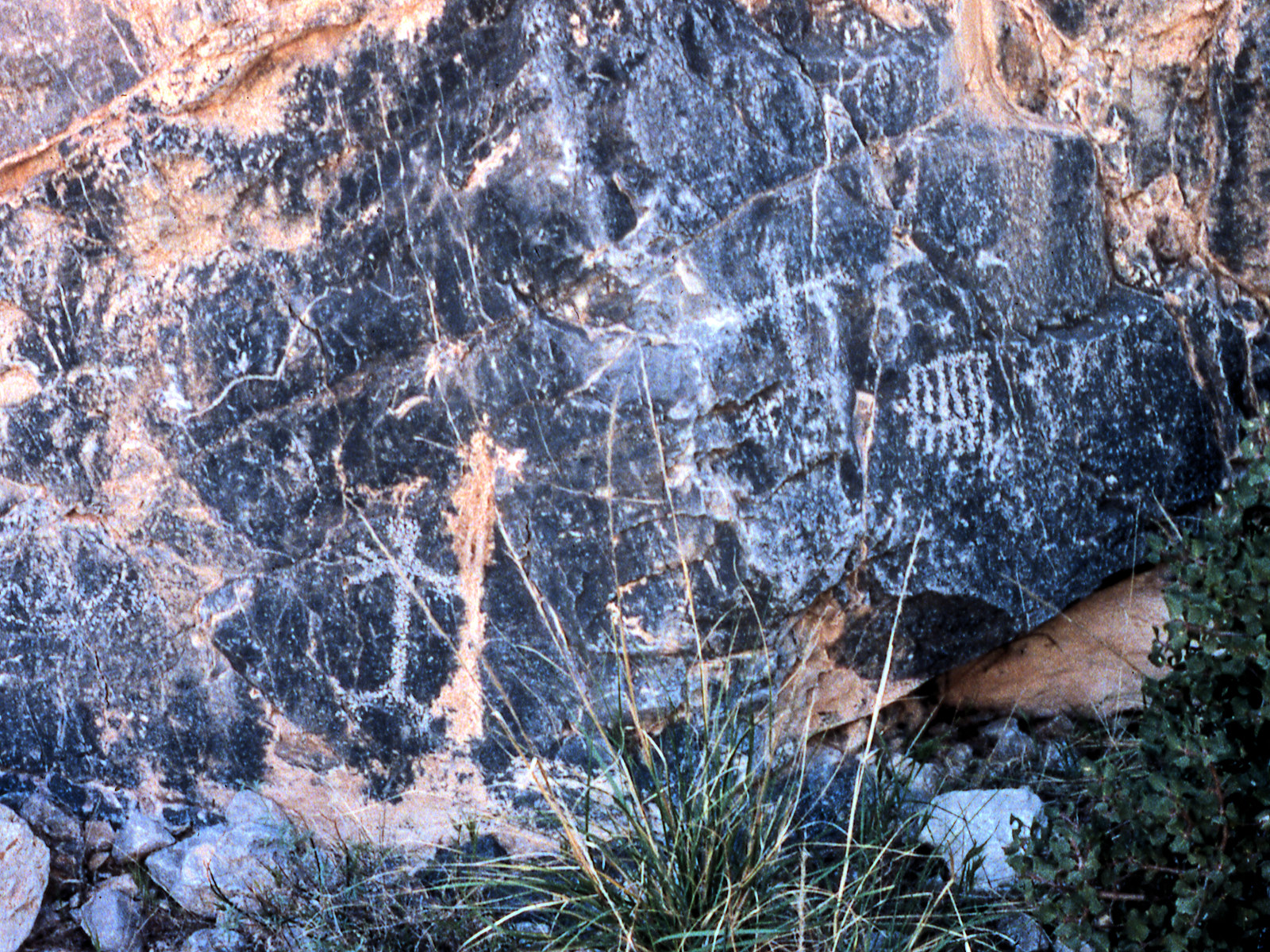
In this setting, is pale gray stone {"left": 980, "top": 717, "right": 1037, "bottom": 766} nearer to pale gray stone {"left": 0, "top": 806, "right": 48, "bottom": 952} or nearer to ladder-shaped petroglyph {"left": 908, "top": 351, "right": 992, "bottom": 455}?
ladder-shaped petroglyph {"left": 908, "top": 351, "right": 992, "bottom": 455}

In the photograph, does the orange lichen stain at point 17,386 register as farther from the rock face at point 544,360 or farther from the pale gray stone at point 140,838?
the pale gray stone at point 140,838

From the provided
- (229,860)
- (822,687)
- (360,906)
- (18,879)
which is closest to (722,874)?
(822,687)

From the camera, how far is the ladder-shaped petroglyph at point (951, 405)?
2.50 metres

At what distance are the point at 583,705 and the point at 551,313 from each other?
30.1 inches

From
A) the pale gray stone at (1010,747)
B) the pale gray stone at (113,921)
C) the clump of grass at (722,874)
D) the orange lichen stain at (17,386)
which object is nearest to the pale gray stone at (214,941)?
the pale gray stone at (113,921)

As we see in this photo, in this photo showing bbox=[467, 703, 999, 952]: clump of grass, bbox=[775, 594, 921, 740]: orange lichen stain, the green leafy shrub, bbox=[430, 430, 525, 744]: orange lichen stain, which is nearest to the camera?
the green leafy shrub

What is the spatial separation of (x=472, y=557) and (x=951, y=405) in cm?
100

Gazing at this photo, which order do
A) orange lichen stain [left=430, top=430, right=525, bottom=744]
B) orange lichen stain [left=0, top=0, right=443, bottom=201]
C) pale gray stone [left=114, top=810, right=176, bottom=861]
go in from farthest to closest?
1. pale gray stone [left=114, top=810, right=176, bottom=861]
2. orange lichen stain [left=430, top=430, right=525, bottom=744]
3. orange lichen stain [left=0, top=0, right=443, bottom=201]

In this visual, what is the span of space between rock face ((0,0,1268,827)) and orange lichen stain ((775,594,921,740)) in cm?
4

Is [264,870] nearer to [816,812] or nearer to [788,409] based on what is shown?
[816,812]

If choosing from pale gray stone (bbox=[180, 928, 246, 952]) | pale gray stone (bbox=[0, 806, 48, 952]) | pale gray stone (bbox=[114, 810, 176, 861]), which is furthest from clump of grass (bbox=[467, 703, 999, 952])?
pale gray stone (bbox=[0, 806, 48, 952])

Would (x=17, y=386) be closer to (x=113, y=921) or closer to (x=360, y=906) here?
(x=113, y=921)

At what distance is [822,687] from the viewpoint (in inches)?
103

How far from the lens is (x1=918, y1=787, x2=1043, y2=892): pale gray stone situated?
2379 mm
